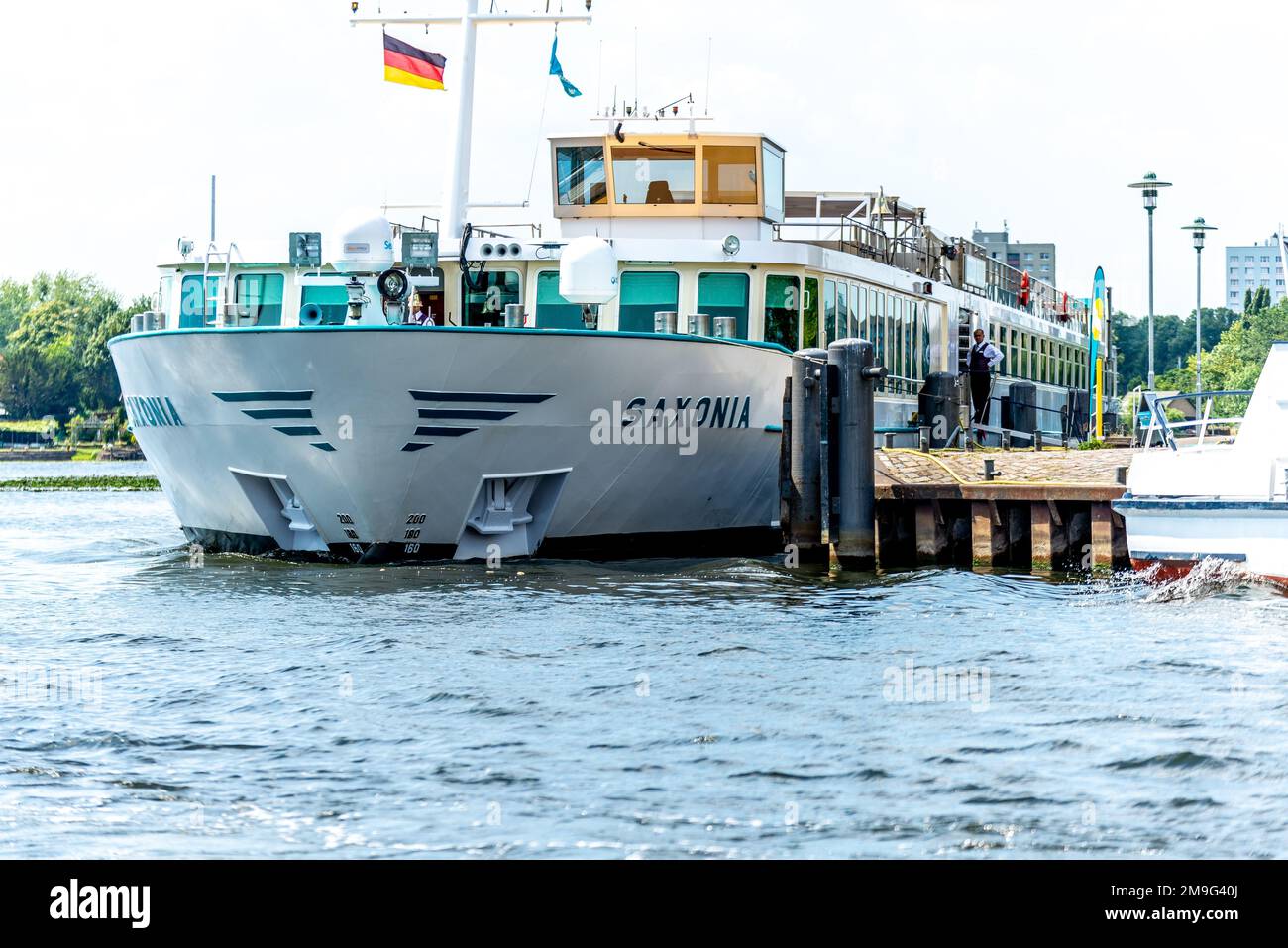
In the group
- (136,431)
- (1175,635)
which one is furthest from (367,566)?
(1175,635)

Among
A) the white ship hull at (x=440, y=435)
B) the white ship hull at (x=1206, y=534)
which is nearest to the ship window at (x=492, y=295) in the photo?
the white ship hull at (x=440, y=435)

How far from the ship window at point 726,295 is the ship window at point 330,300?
13.7 feet

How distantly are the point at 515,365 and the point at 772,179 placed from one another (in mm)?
6740

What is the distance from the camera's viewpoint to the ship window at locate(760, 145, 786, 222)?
22256 mm

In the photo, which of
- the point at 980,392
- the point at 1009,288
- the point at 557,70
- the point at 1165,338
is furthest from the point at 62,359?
the point at 1165,338

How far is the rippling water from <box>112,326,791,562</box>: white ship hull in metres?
1.06

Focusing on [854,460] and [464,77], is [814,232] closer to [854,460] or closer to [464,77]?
[464,77]

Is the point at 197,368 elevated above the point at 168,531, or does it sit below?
above

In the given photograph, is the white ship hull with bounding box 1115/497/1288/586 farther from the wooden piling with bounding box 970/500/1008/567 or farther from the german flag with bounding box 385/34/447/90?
the german flag with bounding box 385/34/447/90

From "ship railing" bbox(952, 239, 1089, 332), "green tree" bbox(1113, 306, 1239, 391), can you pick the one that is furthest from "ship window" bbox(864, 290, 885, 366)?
"green tree" bbox(1113, 306, 1239, 391)

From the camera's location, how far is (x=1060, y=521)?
1869 centimetres

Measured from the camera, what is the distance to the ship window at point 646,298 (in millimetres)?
20578

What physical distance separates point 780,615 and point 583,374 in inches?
147
